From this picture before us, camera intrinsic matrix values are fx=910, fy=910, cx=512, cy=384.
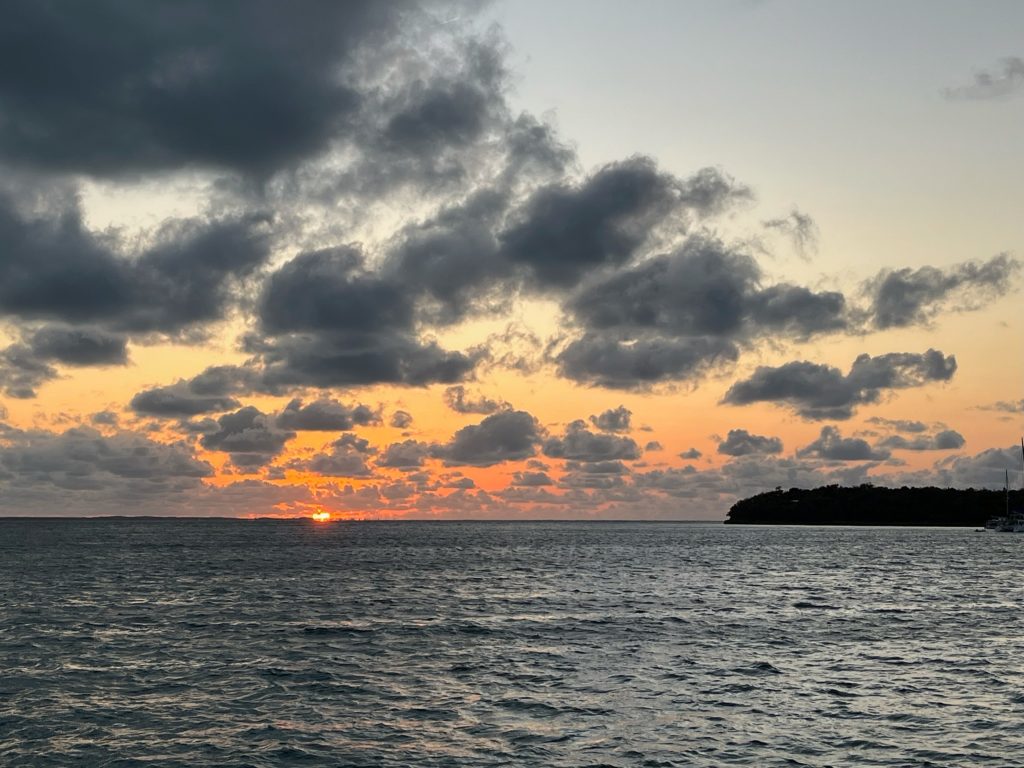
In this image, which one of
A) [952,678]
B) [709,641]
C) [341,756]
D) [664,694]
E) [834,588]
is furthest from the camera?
[834,588]

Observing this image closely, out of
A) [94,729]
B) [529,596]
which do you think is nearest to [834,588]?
[529,596]

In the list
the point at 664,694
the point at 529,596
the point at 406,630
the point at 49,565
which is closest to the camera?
the point at 664,694

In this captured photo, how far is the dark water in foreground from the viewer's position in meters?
34.9

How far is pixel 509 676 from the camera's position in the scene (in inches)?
1902

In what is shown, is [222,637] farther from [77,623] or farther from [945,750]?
[945,750]

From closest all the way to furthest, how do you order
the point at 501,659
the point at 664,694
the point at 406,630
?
1. the point at 664,694
2. the point at 501,659
3. the point at 406,630

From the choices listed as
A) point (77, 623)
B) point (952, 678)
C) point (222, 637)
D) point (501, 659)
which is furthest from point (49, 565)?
point (952, 678)

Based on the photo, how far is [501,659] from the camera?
53594 mm

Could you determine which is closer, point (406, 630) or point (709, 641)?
point (709, 641)

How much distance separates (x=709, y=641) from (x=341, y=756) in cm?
3374

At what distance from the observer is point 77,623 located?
6856 cm

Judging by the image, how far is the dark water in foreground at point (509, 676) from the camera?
3494 cm

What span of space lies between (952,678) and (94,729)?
42011 millimetres

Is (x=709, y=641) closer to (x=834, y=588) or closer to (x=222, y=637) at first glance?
(x=222, y=637)
